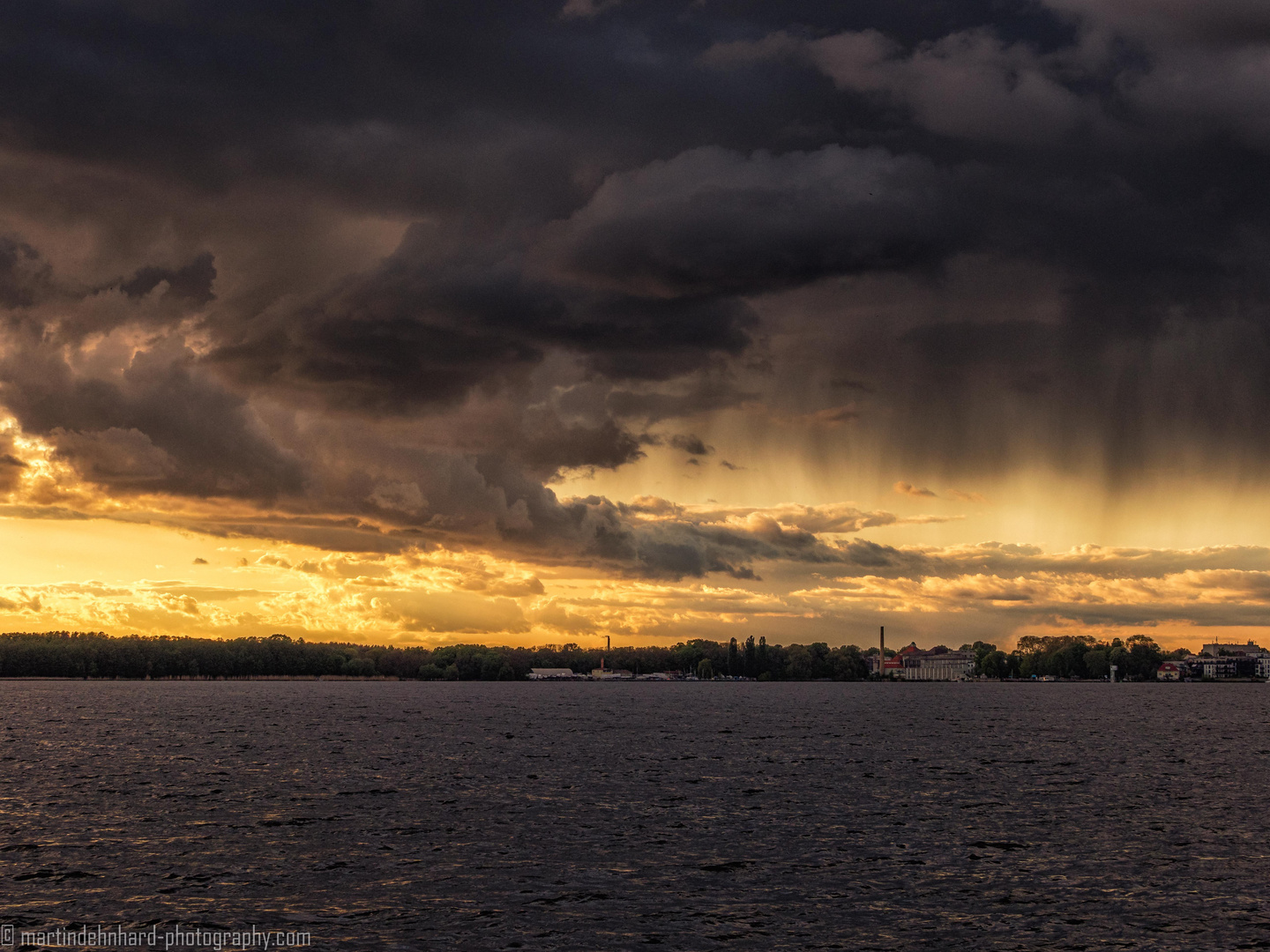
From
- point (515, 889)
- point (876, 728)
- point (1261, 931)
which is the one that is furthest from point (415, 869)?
point (876, 728)

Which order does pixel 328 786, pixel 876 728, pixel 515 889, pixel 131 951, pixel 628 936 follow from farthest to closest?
1. pixel 876 728
2. pixel 328 786
3. pixel 515 889
4. pixel 628 936
5. pixel 131 951

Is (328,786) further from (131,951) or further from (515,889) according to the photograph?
(131,951)

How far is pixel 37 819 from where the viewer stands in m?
59.5

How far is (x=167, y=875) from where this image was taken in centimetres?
4491

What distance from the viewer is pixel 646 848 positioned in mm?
51719

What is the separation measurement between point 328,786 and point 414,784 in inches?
231

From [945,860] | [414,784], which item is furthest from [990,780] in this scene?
[414,784]

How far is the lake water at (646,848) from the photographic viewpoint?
124 feet

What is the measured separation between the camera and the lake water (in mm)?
37688

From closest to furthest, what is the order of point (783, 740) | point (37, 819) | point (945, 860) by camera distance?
point (945, 860)
point (37, 819)
point (783, 740)

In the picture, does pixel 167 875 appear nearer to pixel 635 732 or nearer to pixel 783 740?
pixel 783 740

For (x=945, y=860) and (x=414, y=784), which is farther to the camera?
(x=414, y=784)

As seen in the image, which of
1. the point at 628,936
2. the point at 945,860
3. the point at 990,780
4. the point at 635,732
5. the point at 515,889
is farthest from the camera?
the point at 635,732

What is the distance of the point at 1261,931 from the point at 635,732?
365 feet
